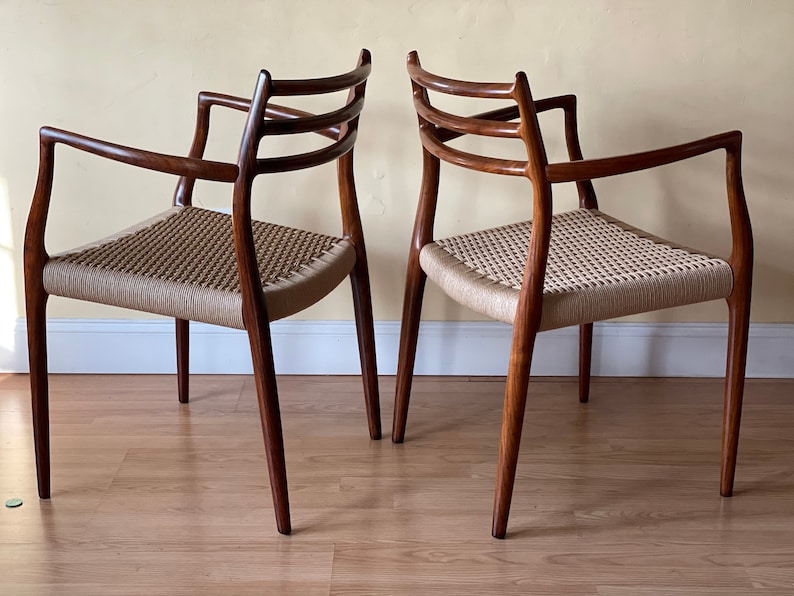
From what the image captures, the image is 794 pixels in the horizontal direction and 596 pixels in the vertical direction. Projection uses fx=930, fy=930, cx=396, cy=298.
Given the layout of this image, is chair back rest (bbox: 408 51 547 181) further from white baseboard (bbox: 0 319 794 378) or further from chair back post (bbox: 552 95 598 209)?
white baseboard (bbox: 0 319 794 378)

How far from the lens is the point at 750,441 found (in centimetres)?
202

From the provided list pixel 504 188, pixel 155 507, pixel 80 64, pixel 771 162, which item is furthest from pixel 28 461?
pixel 771 162

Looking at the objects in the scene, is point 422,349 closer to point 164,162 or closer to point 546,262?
point 546,262

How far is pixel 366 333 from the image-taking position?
194cm

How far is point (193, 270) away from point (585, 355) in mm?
963

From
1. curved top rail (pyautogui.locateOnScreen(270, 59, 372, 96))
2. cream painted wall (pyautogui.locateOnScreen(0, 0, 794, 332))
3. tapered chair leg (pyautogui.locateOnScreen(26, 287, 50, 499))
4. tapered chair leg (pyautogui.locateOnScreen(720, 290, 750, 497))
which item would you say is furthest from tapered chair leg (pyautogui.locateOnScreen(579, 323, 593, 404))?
tapered chair leg (pyautogui.locateOnScreen(26, 287, 50, 499))

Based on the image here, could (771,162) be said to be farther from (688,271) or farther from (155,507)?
(155,507)

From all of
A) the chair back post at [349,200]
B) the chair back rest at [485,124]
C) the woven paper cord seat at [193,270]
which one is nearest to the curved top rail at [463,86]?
the chair back rest at [485,124]

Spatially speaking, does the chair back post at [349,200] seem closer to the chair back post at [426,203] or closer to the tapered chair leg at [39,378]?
the chair back post at [426,203]

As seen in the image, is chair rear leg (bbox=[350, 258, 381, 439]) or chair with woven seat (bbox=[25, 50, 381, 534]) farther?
chair rear leg (bbox=[350, 258, 381, 439])

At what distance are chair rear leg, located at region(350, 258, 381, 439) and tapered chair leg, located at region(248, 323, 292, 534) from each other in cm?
37

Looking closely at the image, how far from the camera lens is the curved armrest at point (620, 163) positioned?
1493 millimetres

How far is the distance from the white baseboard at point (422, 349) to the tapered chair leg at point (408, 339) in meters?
0.32

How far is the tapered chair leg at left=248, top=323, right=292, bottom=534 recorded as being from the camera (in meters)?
1.57
